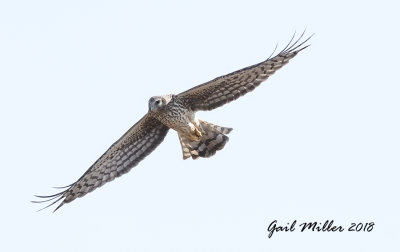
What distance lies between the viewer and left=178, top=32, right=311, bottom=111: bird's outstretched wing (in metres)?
16.5

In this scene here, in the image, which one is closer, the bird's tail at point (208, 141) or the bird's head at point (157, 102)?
the bird's head at point (157, 102)

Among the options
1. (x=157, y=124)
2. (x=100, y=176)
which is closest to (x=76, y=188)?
(x=100, y=176)

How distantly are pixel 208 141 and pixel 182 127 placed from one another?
0.55 m

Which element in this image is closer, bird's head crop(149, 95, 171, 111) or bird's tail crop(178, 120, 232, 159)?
bird's head crop(149, 95, 171, 111)

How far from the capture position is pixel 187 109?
17109 mm

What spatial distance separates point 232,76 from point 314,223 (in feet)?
8.50

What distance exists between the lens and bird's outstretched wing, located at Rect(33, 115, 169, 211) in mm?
17500

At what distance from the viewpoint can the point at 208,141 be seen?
56.8 ft

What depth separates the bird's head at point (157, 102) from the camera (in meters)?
16.8

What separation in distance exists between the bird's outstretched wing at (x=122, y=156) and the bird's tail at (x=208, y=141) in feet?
1.84

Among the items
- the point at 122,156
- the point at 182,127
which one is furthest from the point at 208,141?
the point at 122,156

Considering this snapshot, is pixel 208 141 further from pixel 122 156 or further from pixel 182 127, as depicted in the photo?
pixel 122 156

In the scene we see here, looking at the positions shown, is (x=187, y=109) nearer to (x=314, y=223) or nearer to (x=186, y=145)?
(x=186, y=145)

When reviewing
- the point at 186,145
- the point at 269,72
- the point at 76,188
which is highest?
the point at 269,72
